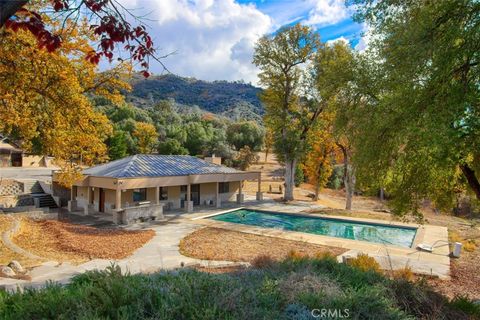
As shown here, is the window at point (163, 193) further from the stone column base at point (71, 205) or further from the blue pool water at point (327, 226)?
the stone column base at point (71, 205)

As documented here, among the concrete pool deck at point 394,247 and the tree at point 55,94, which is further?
the concrete pool deck at point 394,247

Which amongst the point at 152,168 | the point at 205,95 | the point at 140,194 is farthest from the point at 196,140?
the point at 205,95

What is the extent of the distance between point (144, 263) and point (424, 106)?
8853 mm

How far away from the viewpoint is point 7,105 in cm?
919

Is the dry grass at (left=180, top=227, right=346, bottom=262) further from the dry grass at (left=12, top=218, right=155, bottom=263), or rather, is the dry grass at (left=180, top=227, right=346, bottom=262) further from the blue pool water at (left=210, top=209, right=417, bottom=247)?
the blue pool water at (left=210, top=209, right=417, bottom=247)

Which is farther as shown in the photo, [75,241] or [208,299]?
[75,241]

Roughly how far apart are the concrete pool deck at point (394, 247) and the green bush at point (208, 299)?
471 cm

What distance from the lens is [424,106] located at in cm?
701

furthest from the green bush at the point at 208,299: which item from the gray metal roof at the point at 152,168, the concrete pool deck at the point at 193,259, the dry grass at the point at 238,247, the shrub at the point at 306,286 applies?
the gray metal roof at the point at 152,168

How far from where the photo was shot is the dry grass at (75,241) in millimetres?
11422

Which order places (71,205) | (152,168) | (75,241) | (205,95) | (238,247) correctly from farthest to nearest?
(205,95) < (152,168) < (71,205) < (238,247) < (75,241)

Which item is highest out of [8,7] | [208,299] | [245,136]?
[245,136]

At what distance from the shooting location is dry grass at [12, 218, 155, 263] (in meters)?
11.4

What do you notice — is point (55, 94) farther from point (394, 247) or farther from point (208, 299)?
point (394, 247)
